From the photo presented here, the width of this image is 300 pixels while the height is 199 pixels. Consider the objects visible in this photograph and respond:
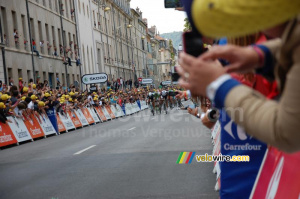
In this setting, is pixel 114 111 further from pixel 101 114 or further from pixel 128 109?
pixel 128 109

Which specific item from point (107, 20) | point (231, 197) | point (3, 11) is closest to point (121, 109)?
point (3, 11)

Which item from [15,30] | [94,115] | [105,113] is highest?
[15,30]

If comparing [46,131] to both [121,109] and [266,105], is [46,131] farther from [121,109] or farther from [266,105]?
[121,109]

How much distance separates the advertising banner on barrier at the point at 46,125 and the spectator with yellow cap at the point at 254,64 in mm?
22659

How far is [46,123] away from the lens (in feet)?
81.3

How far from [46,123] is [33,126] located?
211cm

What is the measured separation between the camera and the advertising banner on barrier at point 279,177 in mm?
2061

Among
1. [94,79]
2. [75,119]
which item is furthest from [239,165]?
[94,79]

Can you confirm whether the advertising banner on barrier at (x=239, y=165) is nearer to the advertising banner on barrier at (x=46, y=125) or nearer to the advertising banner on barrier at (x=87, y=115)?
the advertising banner on barrier at (x=46, y=125)

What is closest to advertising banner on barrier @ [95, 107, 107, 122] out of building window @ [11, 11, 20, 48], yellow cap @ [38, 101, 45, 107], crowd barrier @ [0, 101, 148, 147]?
crowd barrier @ [0, 101, 148, 147]

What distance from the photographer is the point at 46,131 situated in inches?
958

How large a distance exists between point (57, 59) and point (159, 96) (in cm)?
1266

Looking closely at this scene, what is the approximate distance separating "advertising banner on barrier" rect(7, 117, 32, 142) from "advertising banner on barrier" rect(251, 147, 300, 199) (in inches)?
715

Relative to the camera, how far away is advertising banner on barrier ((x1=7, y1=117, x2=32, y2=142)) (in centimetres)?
2023
